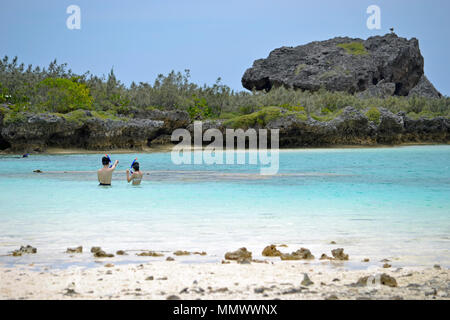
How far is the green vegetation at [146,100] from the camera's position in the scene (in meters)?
43.3

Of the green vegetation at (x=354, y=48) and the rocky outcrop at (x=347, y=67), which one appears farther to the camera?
the green vegetation at (x=354, y=48)

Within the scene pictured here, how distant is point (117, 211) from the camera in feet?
30.6

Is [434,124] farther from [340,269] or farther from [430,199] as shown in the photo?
[340,269]

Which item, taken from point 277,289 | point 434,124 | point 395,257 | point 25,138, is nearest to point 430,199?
point 395,257

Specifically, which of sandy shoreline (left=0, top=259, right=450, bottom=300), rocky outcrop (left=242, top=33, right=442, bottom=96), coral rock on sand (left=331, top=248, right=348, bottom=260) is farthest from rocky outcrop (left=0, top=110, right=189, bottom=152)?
rocky outcrop (left=242, top=33, right=442, bottom=96)

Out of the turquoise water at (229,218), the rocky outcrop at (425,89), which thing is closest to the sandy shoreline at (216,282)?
the turquoise water at (229,218)

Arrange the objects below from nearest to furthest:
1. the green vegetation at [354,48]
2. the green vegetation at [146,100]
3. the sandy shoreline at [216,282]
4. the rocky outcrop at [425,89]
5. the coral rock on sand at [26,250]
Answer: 1. the sandy shoreline at [216,282]
2. the coral rock on sand at [26,250]
3. the green vegetation at [146,100]
4. the green vegetation at [354,48]
5. the rocky outcrop at [425,89]

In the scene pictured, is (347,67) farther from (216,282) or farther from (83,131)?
(216,282)

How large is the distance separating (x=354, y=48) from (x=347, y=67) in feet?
24.9

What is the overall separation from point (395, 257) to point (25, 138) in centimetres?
3422

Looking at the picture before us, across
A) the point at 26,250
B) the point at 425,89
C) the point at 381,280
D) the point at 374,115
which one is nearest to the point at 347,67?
the point at 425,89

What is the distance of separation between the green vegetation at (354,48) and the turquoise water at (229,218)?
7162cm

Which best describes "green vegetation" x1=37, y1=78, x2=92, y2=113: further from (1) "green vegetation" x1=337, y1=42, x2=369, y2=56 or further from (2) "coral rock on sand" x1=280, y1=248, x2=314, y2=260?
(1) "green vegetation" x1=337, y1=42, x2=369, y2=56

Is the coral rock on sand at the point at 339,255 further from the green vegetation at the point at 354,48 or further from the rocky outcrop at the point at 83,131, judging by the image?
the green vegetation at the point at 354,48
